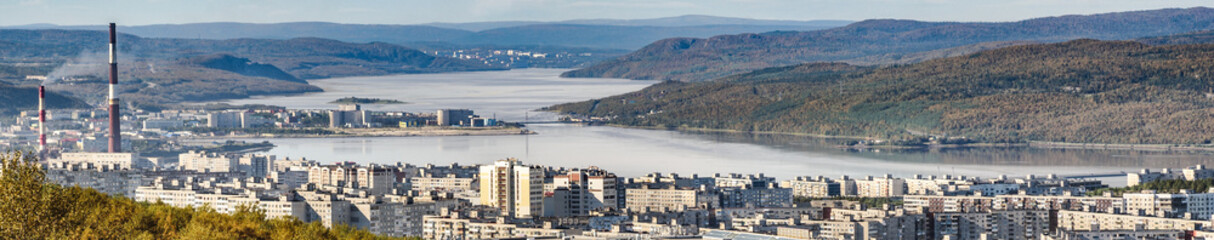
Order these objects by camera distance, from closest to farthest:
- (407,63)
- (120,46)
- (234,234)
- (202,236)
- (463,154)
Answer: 1. (202,236)
2. (234,234)
3. (463,154)
4. (120,46)
5. (407,63)

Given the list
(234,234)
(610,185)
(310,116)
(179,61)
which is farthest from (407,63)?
(234,234)

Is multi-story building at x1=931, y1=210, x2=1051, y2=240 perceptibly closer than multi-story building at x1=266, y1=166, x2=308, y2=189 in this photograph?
Yes

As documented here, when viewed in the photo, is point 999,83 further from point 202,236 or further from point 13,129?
point 202,236

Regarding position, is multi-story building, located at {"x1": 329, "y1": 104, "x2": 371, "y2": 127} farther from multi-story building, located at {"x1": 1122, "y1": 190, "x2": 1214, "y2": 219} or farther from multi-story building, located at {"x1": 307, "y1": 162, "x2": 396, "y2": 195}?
multi-story building, located at {"x1": 1122, "y1": 190, "x2": 1214, "y2": 219}

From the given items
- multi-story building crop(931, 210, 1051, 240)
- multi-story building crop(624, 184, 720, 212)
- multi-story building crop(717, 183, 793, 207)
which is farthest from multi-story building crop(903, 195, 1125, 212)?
multi-story building crop(624, 184, 720, 212)

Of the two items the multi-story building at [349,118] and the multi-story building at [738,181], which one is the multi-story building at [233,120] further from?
the multi-story building at [738,181]

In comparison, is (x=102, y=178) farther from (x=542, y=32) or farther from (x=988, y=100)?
(x=542, y=32)
